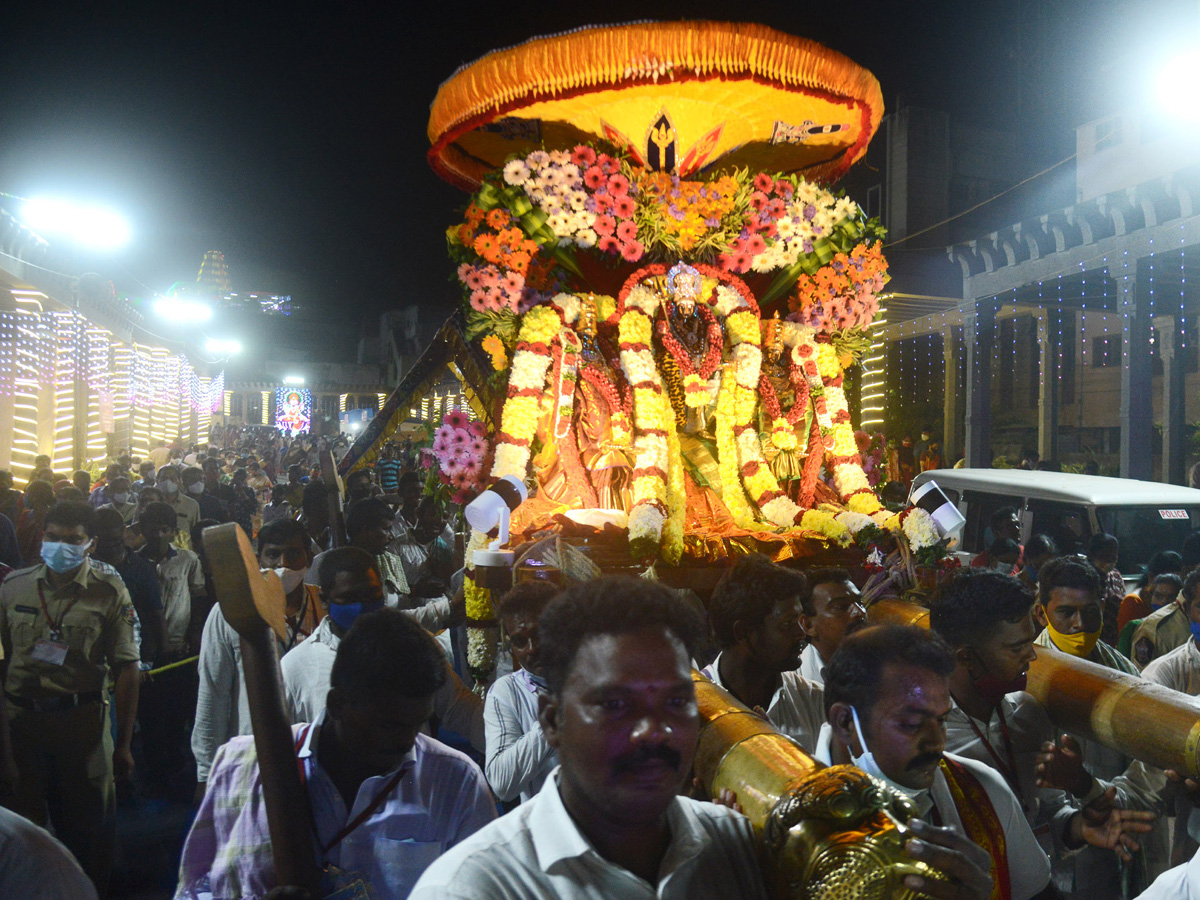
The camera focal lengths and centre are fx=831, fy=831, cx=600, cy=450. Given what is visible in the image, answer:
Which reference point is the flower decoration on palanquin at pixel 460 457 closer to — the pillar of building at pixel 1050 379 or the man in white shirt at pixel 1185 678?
the man in white shirt at pixel 1185 678

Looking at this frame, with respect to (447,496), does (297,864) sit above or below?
below

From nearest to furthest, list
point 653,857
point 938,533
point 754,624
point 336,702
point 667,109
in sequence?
1. point 653,857
2. point 336,702
3. point 754,624
4. point 938,533
5. point 667,109

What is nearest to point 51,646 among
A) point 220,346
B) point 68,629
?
point 68,629

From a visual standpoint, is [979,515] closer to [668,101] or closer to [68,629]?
[668,101]

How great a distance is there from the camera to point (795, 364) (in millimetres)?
7883

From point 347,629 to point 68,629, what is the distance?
191 cm

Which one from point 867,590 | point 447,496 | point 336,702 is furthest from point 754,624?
point 447,496

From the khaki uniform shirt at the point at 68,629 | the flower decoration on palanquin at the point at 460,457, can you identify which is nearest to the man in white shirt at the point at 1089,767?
the flower decoration on palanquin at the point at 460,457

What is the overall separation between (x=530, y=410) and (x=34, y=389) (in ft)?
51.3

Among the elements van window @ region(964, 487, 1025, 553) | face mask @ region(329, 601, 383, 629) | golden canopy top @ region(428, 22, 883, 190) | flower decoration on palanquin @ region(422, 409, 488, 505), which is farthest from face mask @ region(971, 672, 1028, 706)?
van window @ region(964, 487, 1025, 553)

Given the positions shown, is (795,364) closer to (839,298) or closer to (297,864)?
(839,298)

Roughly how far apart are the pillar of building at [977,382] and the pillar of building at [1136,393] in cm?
470

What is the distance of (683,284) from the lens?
24.4 ft

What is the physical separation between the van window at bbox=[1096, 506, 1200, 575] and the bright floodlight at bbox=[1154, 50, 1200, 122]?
41.8 feet
